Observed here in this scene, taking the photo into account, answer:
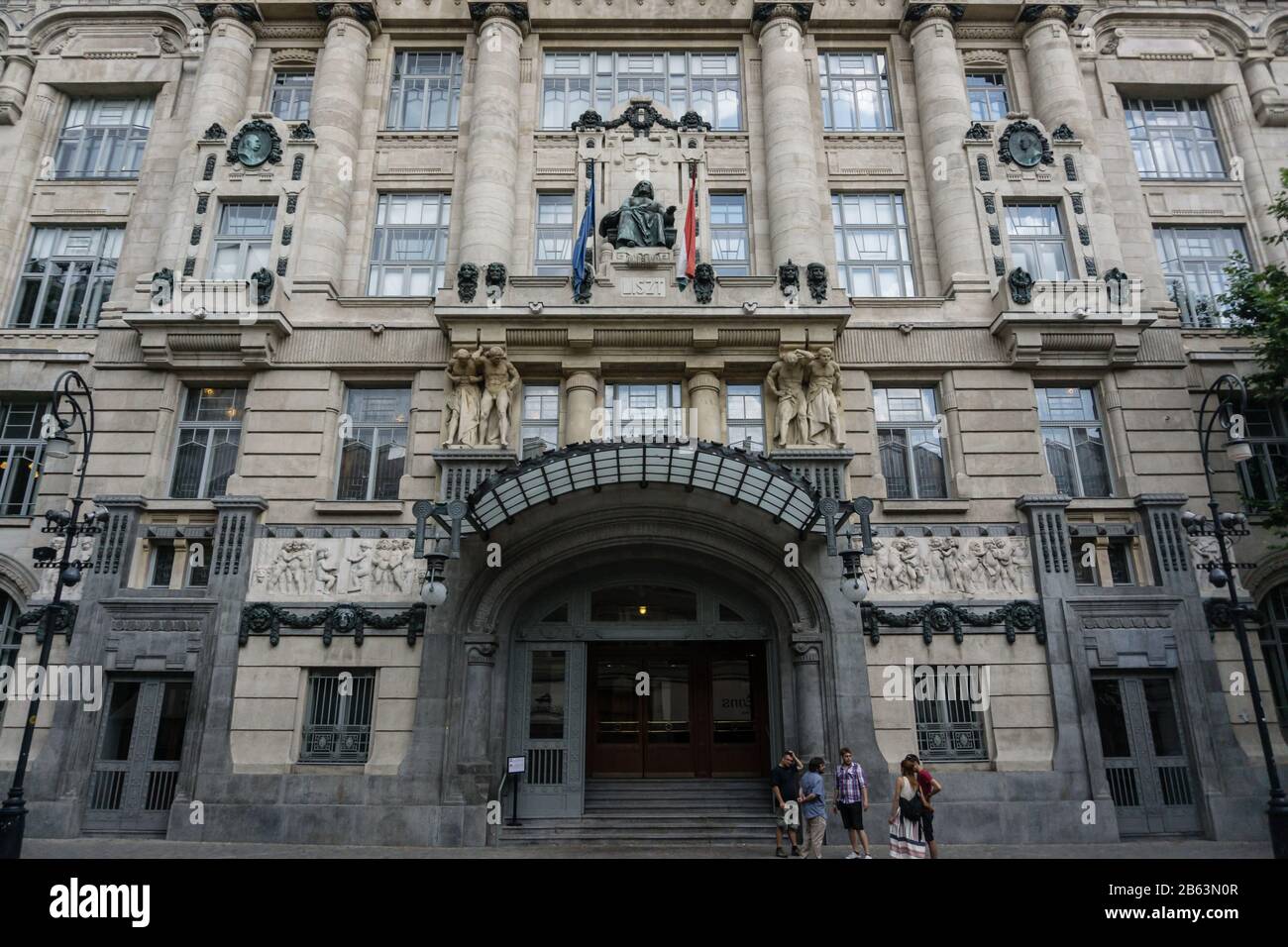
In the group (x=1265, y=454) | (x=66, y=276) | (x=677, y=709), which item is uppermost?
(x=66, y=276)

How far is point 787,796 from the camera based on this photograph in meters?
14.6

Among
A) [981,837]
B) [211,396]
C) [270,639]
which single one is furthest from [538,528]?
[981,837]

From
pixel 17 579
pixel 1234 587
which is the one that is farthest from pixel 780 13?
pixel 17 579

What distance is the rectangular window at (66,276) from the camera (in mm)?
21375

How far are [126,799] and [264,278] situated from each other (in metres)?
12.7

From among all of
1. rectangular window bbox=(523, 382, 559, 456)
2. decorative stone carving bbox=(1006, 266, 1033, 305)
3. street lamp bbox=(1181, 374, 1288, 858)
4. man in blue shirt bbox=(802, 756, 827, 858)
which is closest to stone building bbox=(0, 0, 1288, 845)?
decorative stone carving bbox=(1006, 266, 1033, 305)

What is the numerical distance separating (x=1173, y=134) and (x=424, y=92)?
2311cm

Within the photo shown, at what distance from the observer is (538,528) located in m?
17.5

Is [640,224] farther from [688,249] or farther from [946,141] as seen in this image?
[946,141]

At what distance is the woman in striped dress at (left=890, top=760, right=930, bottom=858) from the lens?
11.9m

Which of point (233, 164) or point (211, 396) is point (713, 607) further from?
point (233, 164)

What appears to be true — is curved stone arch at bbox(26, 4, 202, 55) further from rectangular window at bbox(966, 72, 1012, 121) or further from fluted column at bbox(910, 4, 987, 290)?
rectangular window at bbox(966, 72, 1012, 121)

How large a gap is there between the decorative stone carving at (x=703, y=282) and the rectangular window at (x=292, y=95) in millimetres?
13312

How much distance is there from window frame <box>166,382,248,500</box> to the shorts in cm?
1605
